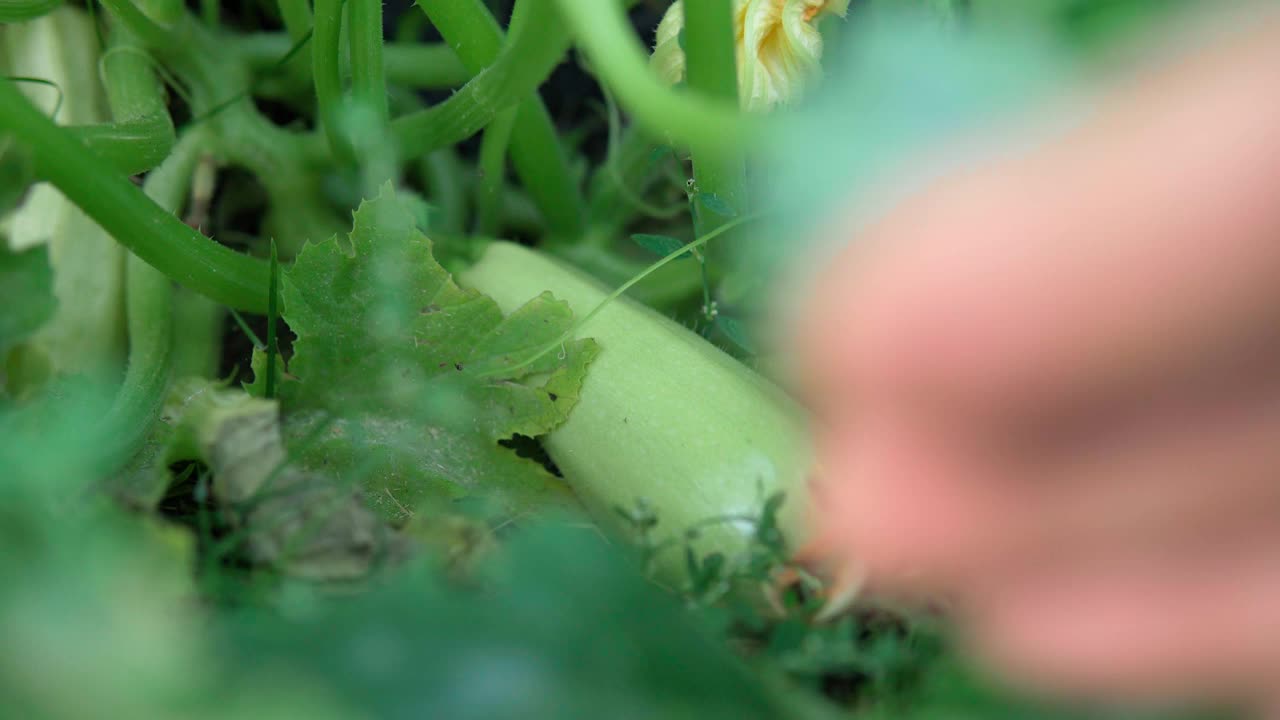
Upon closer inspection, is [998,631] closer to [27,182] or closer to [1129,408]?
[1129,408]

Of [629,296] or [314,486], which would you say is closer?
[314,486]

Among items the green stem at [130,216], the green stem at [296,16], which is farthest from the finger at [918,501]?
the green stem at [296,16]

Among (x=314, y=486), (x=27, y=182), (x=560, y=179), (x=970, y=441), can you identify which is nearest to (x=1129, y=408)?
(x=970, y=441)

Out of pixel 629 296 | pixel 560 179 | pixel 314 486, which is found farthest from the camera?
pixel 560 179

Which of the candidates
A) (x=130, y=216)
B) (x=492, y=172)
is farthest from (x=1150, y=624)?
(x=492, y=172)

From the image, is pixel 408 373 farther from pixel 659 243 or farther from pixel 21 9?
pixel 21 9

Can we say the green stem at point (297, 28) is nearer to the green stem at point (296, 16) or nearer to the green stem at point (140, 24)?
the green stem at point (296, 16)
